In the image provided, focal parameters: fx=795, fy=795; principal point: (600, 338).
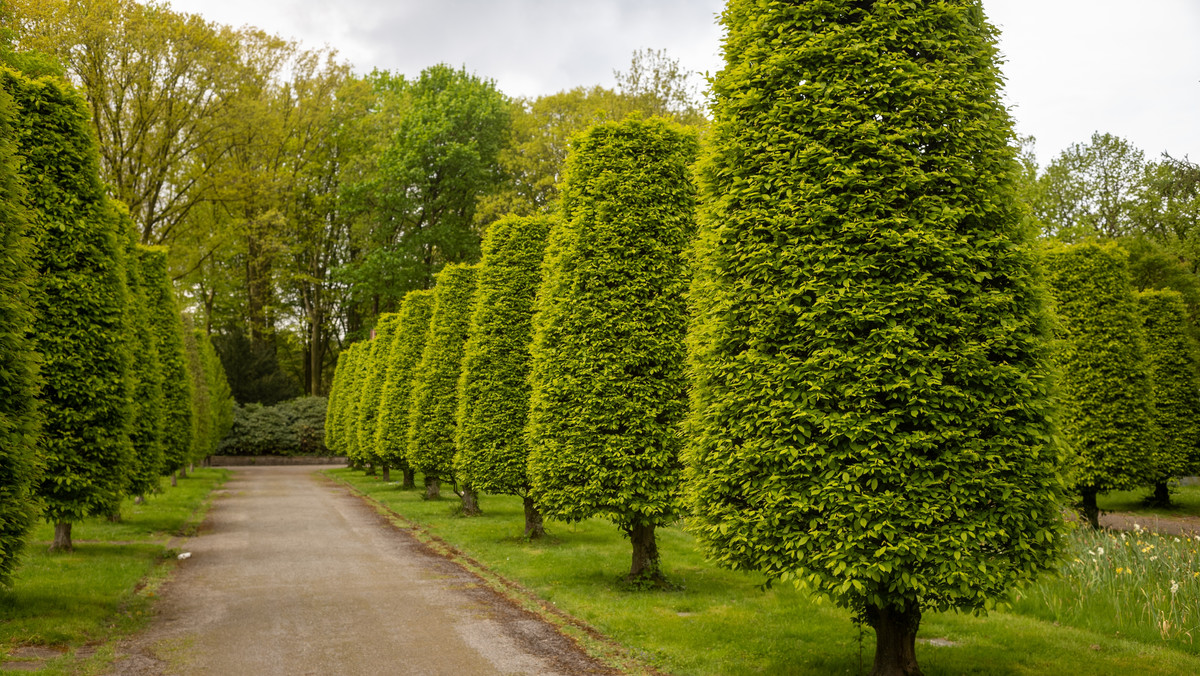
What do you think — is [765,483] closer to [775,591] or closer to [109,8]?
[775,591]

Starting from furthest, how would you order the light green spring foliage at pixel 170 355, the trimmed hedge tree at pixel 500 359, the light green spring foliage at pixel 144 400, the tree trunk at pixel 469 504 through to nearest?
the tree trunk at pixel 469 504
the light green spring foliage at pixel 170 355
the trimmed hedge tree at pixel 500 359
the light green spring foliage at pixel 144 400

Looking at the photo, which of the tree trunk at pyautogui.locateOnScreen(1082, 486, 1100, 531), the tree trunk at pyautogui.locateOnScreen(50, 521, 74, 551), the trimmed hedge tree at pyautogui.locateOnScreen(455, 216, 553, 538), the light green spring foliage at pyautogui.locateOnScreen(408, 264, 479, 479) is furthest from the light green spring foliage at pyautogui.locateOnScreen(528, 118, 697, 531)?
the tree trunk at pyautogui.locateOnScreen(1082, 486, 1100, 531)

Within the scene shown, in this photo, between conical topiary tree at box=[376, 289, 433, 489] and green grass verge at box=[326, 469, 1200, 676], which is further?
conical topiary tree at box=[376, 289, 433, 489]

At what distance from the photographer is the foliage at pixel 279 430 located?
149ft

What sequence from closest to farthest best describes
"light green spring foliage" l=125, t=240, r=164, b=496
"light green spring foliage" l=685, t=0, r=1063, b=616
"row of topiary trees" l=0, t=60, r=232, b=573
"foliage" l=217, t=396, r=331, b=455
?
"light green spring foliage" l=685, t=0, r=1063, b=616 → "row of topiary trees" l=0, t=60, r=232, b=573 → "light green spring foliage" l=125, t=240, r=164, b=496 → "foliage" l=217, t=396, r=331, b=455

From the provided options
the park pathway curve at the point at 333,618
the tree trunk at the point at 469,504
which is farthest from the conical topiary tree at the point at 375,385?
the park pathway curve at the point at 333,618

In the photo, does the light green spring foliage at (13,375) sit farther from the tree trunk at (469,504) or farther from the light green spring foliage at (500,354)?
the tree trunk at (469,504)

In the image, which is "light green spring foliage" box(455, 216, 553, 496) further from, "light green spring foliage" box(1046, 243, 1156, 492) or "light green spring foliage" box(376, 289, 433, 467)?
→ "light green spring foliage" box(1046, 243, 1156, 492)

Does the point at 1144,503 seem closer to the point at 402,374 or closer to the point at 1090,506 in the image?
the point at 1090,506

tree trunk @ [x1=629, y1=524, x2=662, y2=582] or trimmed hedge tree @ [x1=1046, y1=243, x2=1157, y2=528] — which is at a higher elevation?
trimmed hedge tree @ [x1=1046, y1=243, x2=1157, y2=528]

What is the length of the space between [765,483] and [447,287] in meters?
→ 15.4

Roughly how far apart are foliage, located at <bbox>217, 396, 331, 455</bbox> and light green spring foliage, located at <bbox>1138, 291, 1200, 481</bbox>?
40309 mm

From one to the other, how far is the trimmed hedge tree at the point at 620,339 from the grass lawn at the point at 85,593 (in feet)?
17.9

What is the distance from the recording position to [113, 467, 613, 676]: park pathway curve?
299 inches
